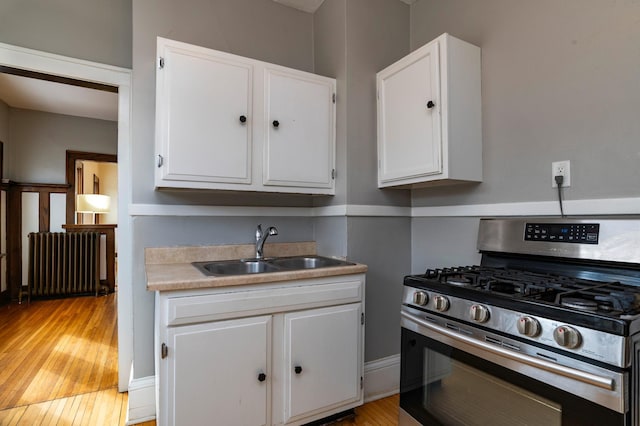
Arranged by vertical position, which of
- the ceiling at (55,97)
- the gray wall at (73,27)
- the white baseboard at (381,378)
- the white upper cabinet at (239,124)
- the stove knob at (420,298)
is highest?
the ceiling at (55,97)

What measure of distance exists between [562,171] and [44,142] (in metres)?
5.70

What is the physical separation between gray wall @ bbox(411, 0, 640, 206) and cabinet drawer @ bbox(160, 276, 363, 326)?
2.86 ft

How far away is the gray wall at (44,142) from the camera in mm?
4434

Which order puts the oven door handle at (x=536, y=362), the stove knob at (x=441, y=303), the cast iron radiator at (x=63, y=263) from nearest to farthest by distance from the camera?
the oven door handle at (x=536, y=362) → the stove knob at (x=441, y=303) → the cast iron radiator at (x=63, y=263)

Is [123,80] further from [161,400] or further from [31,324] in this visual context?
[31,324]

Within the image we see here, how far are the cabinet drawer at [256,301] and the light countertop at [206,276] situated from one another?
54 millimetres

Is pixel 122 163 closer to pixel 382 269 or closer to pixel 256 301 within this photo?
pixel 256 301

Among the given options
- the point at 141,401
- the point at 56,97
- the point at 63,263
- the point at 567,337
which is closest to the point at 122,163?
the point at 141,401

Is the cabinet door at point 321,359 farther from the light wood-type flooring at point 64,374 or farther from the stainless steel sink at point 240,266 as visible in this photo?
the stainless steel sink at point 240,266

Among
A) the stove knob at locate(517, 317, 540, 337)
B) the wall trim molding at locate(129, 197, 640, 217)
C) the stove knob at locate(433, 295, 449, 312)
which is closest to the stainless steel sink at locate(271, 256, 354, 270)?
the wall trim molding at locate(129, 197, 640, 217)

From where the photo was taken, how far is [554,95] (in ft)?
5.15

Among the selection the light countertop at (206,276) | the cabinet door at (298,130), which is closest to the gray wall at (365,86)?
the cabinet door at (298,130)

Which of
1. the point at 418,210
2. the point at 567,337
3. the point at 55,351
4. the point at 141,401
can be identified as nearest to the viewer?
the point at 567,337

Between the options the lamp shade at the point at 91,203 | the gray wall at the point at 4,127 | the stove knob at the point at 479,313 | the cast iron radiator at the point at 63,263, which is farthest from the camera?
the lamp shade at the point at 91,203
